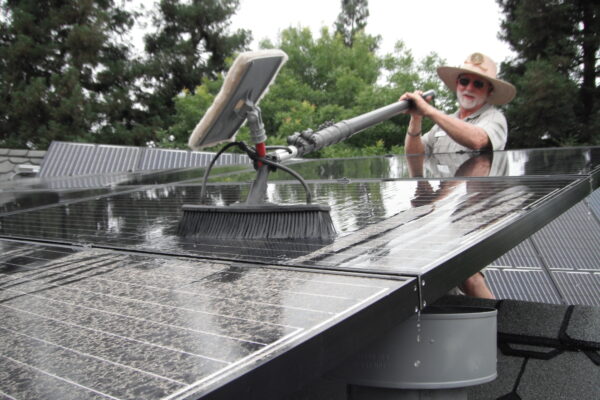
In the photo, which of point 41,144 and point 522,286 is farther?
point 41,144

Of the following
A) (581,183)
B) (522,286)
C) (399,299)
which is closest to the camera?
(399,299)

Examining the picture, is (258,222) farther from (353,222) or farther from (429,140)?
(429,140)

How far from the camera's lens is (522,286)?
3.71 m

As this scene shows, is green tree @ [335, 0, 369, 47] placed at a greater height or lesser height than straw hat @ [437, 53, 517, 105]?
greater

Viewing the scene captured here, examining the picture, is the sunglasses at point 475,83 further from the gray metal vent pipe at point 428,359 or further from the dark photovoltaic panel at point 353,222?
the gray metal vent pipe at point 428,359

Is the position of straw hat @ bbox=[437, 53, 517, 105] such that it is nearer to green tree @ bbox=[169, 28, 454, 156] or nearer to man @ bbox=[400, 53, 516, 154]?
man @ bbox=[400, 53, 516, 154]

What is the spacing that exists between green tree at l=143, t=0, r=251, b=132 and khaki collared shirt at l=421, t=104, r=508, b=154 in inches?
636

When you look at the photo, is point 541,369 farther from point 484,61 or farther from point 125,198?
point 484,61

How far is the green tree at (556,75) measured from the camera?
13828 mm

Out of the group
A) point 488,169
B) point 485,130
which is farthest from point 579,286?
point 488,169

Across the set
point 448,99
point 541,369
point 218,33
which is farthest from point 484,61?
point 218,33

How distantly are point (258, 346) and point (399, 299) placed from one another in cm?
31

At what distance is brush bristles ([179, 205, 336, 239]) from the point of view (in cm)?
154

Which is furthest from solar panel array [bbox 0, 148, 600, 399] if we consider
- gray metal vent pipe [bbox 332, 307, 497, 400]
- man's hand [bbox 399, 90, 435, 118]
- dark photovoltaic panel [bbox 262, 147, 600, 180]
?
man's hand [bbox 399, 90, 435, 118]
